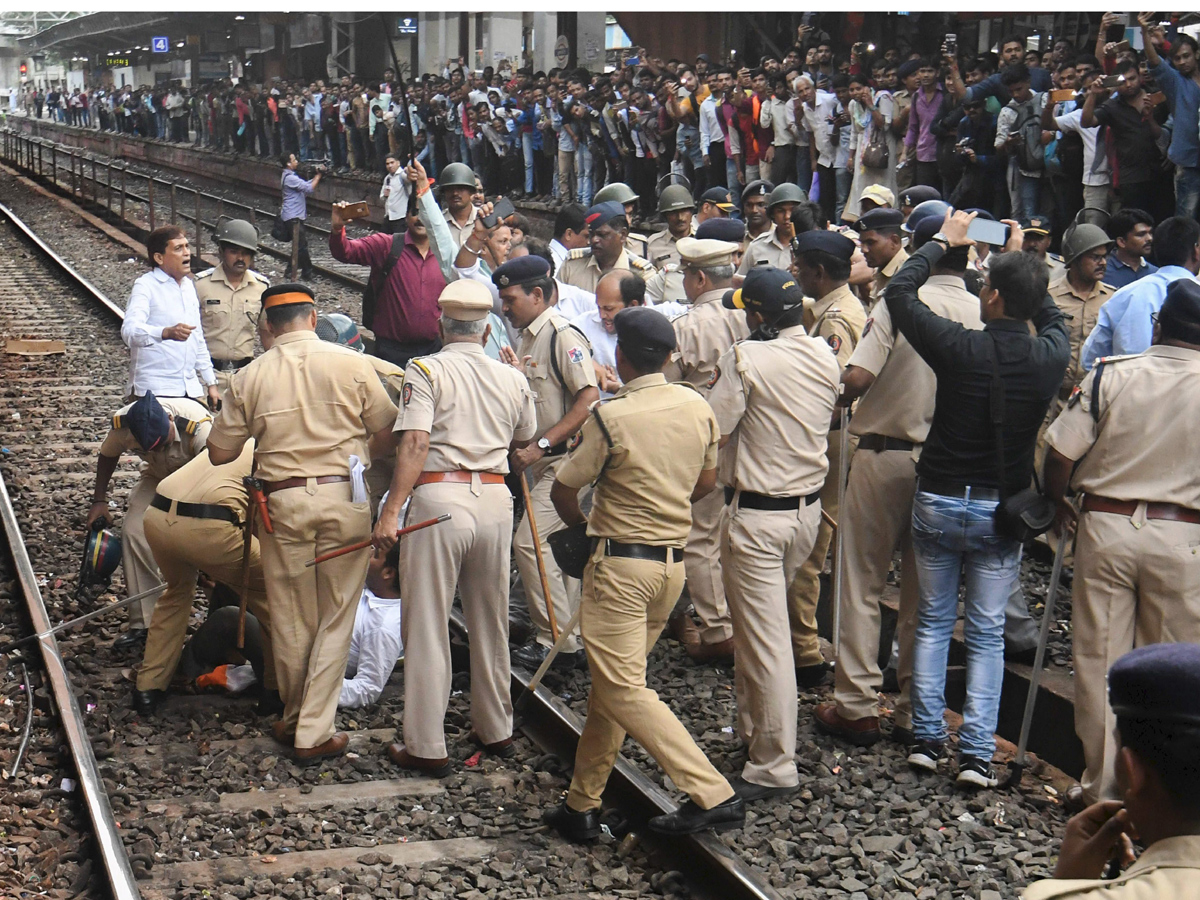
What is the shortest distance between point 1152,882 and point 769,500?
3.27 meters

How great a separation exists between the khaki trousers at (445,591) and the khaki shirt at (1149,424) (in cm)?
231

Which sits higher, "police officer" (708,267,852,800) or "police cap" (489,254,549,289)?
"police cap" (489,254,549,289)

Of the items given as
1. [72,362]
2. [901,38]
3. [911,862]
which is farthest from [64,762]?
[901,38]

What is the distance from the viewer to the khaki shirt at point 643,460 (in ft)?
16.0

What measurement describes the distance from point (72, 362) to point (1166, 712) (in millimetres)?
13009

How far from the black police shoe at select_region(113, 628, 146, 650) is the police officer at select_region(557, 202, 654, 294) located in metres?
3.12

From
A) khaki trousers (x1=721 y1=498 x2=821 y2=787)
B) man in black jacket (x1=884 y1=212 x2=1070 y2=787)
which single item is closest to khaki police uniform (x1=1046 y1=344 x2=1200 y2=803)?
man in black jacket (x1=884 y1=212 x2=1070 y2=787)

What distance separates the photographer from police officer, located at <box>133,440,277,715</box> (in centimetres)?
586

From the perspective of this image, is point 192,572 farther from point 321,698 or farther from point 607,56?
point 607,56

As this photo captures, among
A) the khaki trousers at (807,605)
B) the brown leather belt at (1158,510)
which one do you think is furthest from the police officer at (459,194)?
the brown leather belt at (1158,510)

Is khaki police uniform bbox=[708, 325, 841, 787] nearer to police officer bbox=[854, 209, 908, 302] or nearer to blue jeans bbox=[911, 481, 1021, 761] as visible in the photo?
blue jeans bbox=[911, 481, 1021, 761]

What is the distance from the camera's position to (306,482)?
5.55 meters

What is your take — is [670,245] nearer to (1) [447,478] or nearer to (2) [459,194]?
(2) [459,194]

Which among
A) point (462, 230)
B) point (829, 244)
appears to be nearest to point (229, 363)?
point (462, 230)
